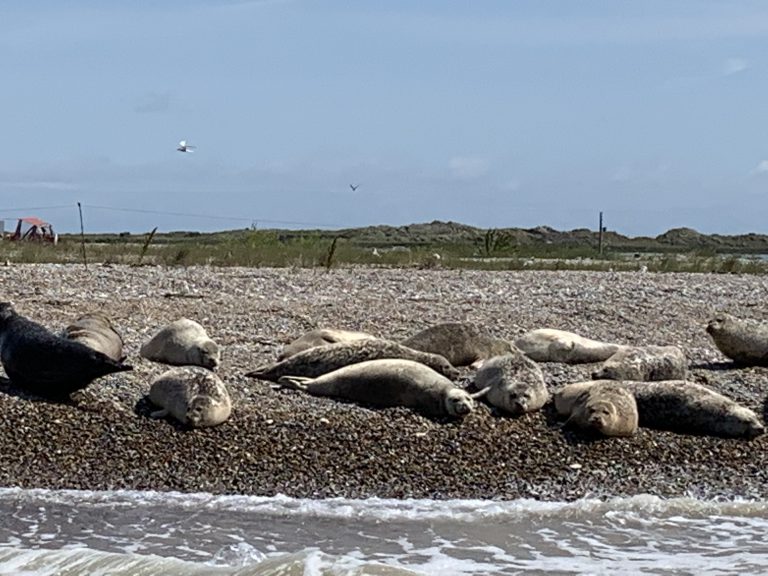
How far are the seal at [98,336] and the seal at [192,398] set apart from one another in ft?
3.25

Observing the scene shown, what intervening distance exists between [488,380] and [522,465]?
1.13m

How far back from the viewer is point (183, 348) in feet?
31.1

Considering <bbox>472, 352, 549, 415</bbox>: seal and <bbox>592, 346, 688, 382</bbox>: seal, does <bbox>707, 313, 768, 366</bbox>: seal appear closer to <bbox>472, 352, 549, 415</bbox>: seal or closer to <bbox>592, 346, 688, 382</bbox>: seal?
<bbox>592, 346, 688, 382</bbox>: seal

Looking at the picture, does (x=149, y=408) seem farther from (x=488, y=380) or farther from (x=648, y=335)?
(x=648, y=335)

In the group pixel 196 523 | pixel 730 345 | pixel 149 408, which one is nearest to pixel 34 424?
pixel 149 408

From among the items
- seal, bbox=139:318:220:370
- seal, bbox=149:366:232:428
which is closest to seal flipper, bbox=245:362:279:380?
seal, bbox=139:318:220:370

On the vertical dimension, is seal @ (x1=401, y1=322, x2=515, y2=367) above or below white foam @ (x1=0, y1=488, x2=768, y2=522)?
above

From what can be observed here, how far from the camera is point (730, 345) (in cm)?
1062

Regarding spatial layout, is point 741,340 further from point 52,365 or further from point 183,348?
point 52,365

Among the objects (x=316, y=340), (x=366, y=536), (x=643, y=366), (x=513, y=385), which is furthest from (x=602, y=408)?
(x=316, y=340)

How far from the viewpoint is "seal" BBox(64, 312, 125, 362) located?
9.31 meters

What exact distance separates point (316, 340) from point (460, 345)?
3.67ft

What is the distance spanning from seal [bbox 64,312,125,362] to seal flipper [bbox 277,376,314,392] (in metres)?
1.21

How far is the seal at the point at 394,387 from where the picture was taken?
27.7 ft
